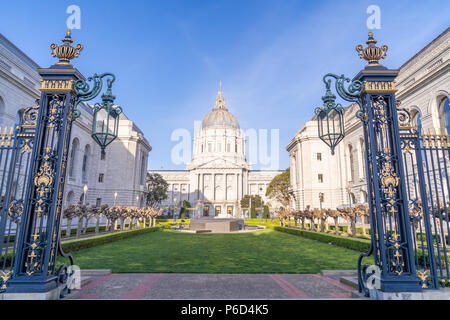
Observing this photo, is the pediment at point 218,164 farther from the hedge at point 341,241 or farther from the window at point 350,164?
the hedge at point 341,241

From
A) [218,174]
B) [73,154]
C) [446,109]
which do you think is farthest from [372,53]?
[218,174]

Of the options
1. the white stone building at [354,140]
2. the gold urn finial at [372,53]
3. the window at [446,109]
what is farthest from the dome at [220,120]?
the gold urn finial at [372,53]

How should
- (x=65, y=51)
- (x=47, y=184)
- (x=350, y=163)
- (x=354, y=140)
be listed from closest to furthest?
(x=47, y=184) → (x=65, y=51) → (x=354, y=140) → (x=350, y=163)

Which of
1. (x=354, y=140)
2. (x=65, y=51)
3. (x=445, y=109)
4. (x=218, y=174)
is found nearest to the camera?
(x=65, y=51)

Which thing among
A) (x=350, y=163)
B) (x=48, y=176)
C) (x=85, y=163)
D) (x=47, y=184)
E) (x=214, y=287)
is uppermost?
(x=350, y=163)

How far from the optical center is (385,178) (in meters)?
5.66

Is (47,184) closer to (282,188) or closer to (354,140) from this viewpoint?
(354,140)

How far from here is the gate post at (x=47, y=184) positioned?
526 centimetres

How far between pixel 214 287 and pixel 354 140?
38033 millimetres

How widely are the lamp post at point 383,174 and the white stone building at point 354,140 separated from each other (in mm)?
19971

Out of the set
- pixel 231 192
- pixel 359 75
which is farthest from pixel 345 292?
pixel 231 192

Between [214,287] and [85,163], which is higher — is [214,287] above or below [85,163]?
below

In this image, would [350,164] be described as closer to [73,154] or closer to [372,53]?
[372,53]

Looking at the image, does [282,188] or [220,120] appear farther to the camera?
[220,120]
